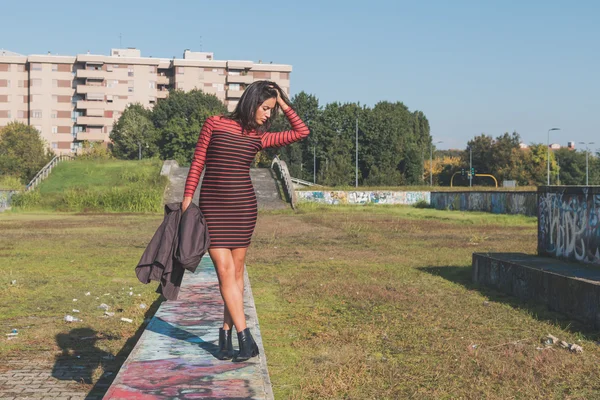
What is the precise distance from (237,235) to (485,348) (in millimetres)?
2742

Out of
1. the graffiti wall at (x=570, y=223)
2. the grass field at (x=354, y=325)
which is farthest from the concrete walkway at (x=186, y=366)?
the graffiti wall at (x=570, y=223)

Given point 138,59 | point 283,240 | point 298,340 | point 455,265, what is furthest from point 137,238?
point 138,59

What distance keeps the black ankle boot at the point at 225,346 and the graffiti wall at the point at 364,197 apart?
151 ft

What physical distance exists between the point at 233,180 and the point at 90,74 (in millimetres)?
103089

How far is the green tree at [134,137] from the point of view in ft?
288

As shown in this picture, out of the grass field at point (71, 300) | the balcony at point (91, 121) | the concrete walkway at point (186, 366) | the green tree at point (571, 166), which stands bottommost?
the grass field at point (71, 300)

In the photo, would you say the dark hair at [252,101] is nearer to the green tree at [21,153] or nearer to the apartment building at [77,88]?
the green tree at [21,153]

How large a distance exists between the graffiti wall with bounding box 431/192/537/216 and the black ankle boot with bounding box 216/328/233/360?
31986 millimetres

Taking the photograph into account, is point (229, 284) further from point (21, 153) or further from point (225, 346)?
point (21, 153)

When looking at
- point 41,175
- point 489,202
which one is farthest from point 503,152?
point 41,175

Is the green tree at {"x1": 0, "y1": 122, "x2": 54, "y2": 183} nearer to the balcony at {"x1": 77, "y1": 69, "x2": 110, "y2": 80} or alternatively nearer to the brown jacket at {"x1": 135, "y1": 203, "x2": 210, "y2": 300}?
the balcony at {"x1": 77, "y1": 69, "x2": 110, "y2": 80}

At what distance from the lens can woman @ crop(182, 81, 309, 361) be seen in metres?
4.94

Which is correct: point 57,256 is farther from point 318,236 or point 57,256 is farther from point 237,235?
point 237,235

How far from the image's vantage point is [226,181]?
4.94 metres
